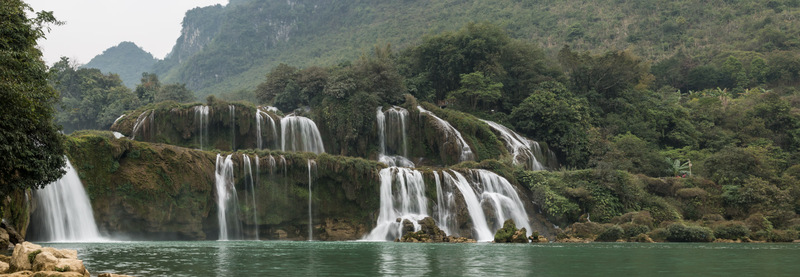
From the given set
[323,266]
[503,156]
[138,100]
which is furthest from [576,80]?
[138,100]

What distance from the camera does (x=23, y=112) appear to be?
14.6 meters

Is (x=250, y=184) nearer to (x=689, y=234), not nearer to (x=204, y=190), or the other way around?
(x=204, y=190)

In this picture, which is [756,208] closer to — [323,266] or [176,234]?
[323,266]

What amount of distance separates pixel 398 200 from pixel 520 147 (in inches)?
532

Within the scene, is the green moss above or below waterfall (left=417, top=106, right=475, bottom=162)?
below

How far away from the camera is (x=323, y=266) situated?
13.4 metres

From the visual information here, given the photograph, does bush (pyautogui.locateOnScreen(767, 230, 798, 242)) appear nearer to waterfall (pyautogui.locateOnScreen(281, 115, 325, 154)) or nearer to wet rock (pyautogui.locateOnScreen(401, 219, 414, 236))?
wet rock (pyautogui.locateOnScreen(401, 219, 414, 236))

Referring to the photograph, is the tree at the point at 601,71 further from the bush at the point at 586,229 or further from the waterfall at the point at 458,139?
the bush at the point at 586,229

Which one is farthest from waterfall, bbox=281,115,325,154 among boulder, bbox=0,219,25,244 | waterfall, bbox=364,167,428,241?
boulder, bbox=0,219,25,244

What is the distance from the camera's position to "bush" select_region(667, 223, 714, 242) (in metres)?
27.0

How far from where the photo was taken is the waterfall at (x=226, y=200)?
28.3m

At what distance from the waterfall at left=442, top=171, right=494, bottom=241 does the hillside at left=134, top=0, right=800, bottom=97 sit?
45.6m

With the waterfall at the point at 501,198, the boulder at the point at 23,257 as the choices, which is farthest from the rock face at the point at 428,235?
the boulder at the point at 23,257

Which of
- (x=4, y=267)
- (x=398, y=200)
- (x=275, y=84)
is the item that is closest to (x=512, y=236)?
(x=398, y=200)
